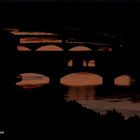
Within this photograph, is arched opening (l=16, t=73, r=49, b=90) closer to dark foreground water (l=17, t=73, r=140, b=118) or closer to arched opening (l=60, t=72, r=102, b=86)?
dark foreground water (l=17, t=73, r=140, b=118)

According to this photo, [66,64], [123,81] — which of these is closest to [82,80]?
[123,81]

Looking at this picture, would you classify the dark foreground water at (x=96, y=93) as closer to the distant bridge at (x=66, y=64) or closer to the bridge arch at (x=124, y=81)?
the bridge arch at (x=124, y=81)

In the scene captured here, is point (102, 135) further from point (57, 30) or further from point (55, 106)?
point (57, 30)

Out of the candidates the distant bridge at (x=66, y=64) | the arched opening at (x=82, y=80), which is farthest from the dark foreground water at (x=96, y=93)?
the distant bridge at (x=66, y=64)

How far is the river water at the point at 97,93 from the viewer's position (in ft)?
107

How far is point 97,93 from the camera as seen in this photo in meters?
36.4

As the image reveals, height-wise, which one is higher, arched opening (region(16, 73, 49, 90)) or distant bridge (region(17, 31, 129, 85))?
distant bridge (region(17, 31, 129, 85))

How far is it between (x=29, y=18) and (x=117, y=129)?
6490 centimetres

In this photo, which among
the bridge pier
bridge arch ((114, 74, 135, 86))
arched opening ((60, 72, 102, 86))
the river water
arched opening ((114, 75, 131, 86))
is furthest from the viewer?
arched opening ((60, 72, 102, 86))

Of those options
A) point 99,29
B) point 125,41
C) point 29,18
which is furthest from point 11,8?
point 125,41

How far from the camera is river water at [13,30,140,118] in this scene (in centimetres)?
3269

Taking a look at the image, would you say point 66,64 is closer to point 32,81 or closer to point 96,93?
point 96,93

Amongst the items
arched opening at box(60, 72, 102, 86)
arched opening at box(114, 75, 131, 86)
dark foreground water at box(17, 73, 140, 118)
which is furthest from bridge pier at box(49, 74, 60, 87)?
arched opening at box(114, 75, 131, 86)

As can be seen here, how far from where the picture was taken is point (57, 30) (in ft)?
212
